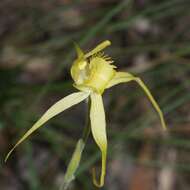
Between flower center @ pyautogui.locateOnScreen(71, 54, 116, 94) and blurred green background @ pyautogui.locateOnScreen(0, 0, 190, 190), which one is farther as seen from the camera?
blurred green background @ pyautogui.locateOnScreen(0, 0, 190, 190)

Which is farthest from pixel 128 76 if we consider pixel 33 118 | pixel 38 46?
pixel 38 46

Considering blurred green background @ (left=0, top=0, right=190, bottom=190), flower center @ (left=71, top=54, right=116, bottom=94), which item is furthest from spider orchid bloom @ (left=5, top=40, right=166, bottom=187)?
blurred green background @ (left=0, top=0, right=190, bottom=190)

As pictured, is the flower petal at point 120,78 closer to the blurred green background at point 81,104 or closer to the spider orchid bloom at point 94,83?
the spider orchid bloom at point 94,83

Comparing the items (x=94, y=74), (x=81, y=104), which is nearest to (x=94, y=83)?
(x=94, y=74)

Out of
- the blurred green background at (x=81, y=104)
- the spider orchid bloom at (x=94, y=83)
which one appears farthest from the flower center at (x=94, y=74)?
the blurred green background at (x=81, y=104)

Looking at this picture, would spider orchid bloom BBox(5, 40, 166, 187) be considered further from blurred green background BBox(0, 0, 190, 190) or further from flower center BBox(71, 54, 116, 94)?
blurred green background BBox(0, 0, 190, 190)

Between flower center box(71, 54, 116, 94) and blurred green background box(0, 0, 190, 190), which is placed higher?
flower center box(71, 54, 116, 94)

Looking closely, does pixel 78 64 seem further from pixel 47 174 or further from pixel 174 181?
pixel 174 181

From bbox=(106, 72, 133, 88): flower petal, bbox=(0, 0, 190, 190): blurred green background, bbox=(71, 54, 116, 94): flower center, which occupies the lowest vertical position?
bbox=(0, 0, 190, 190): blurred green background

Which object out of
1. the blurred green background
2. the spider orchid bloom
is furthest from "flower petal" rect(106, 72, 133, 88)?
the blurred green background

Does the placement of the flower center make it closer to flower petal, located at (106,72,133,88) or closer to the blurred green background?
flower petal, located at (106,72,133,88)
